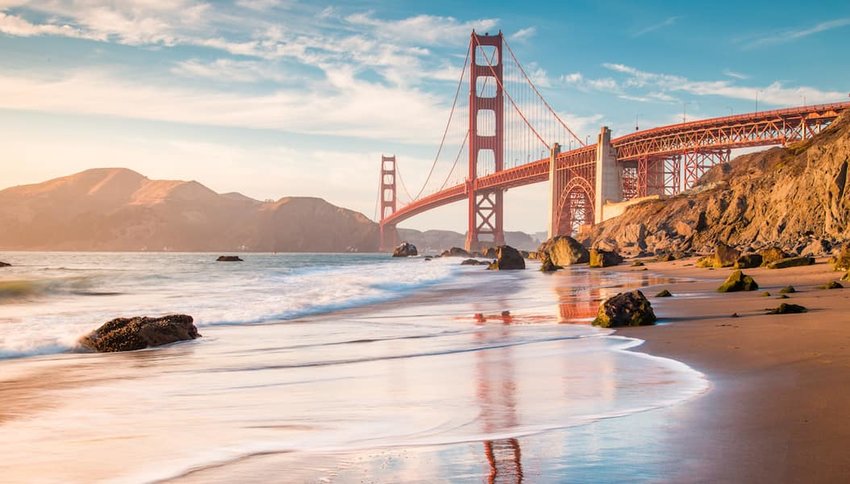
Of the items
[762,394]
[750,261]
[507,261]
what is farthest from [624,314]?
[507,261]

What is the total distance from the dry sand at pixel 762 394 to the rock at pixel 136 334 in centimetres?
619

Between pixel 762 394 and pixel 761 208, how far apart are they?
37.1 metres

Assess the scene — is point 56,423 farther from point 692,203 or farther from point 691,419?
point 692,203

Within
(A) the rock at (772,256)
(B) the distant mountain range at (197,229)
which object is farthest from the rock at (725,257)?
(B) the distant mountain range at (197,229)

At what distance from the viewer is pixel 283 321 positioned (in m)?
14.0

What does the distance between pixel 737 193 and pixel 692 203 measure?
30.0ft

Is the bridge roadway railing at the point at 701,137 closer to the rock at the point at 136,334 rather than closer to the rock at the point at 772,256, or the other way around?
the rock at the point at 772,256

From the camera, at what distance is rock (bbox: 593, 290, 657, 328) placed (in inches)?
410

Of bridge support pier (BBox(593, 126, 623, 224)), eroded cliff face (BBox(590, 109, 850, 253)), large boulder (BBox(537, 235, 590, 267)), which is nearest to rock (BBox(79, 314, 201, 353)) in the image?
eroded cliff face (BBox(590, 109, 850, 253))

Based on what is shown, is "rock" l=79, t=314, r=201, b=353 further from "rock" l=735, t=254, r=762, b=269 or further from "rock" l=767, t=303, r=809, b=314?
"rock" l=735, t=254, r=762, b=269

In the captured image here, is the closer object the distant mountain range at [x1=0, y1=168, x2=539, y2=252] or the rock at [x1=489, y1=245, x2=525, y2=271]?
the rock at [x1=489, y1=245, x2=525, y2=271]

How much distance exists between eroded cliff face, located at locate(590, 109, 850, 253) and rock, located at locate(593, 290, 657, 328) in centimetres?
1888

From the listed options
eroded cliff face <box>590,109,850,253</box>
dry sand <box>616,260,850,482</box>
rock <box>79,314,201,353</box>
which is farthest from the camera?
eroded cliff face <box>590,109,850,253</box>

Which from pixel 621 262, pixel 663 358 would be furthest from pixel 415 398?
pixel 621 262
